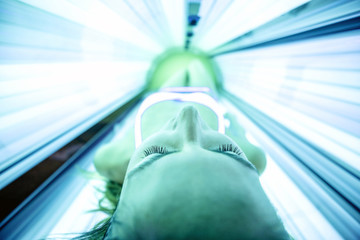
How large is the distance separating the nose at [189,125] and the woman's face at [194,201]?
0.21ft

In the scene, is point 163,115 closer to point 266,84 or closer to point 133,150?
point 133,150

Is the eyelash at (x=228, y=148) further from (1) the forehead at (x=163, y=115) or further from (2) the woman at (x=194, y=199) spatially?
(1) the forehead at (x=163, y=115)

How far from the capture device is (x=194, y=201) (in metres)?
0.37

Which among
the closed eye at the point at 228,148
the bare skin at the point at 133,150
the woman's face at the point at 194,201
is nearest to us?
the woman's face at the point at 194,201

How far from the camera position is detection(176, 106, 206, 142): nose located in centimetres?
59

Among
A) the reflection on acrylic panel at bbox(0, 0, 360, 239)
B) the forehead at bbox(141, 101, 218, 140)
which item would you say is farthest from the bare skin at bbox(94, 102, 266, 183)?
the reflection on acrylic panel at bbox(0, 0, 360, 239)

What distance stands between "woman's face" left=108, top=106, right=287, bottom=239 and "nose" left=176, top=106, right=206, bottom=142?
65 mm

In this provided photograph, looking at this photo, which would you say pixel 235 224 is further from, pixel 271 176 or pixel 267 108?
pixel 267 108

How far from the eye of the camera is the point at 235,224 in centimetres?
35

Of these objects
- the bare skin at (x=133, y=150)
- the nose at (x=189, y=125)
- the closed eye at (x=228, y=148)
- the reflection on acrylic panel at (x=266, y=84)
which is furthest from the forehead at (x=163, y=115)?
the reflection on acrylic panel at (x=266, y=84)

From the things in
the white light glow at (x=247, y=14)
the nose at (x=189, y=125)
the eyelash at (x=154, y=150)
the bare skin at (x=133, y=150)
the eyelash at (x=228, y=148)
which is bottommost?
the bare skin at (x=133, y=150)

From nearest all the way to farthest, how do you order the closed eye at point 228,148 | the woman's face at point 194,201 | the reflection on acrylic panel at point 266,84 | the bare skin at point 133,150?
the woman's face at point 194,201 < the closed eye at point 228,148 < the reflection on acrylic panel at point 266,84 < the bare skin at point 133,150

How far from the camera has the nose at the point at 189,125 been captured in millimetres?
590

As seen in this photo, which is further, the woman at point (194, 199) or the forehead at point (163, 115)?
the forehead at point (163, 115)
